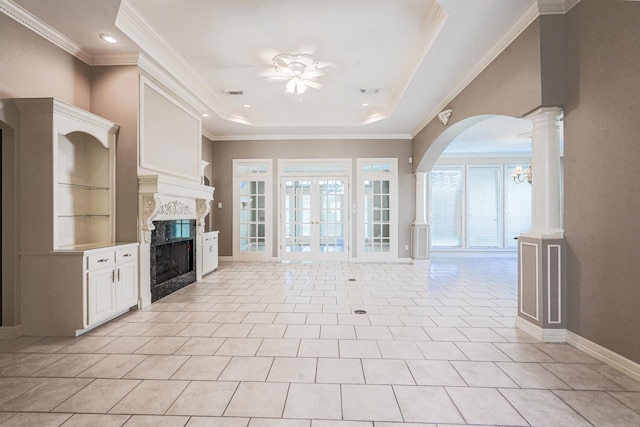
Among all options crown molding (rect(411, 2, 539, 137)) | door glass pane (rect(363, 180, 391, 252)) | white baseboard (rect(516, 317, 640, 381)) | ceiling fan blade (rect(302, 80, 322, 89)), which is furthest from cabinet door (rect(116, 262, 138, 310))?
door glass pane (rect(363, 180, 391, 252))

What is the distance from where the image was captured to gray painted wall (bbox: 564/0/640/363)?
2.10 m

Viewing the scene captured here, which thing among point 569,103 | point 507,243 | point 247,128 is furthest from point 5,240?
point 507,243

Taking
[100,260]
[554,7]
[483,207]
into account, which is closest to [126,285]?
[100,260]

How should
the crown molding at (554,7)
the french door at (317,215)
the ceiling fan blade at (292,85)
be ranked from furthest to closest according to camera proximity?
the french door at (317,215), the ceiling fan blade at (292,85), the crown molding at (554,7)

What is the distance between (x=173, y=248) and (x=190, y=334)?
2.00 m

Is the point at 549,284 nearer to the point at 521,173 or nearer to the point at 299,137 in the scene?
the point at 521,173

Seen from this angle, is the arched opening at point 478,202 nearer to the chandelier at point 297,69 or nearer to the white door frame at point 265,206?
the white door frame at point 265,206

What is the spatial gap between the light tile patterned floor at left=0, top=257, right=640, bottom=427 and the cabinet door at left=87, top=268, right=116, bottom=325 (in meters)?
0.18

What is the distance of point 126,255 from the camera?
3.34 m

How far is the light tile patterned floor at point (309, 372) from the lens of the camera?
5.63ft

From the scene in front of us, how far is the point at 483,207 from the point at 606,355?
6912 mm

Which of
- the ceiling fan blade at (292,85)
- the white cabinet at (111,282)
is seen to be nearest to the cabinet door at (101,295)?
the white cabinet at (111,282)

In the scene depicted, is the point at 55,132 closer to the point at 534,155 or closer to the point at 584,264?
the point at 534,155

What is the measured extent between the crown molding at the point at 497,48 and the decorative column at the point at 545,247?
2.80 feet
